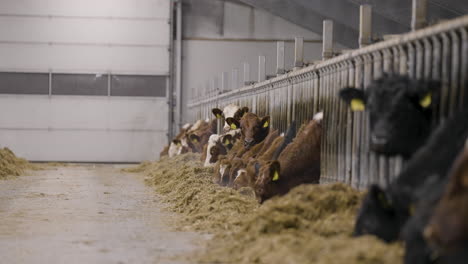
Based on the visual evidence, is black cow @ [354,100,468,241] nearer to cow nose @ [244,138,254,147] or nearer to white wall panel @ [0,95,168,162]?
cow nose @ [244,138,254,147]

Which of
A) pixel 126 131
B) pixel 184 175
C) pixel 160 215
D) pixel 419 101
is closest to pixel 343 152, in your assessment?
pixel 160 215

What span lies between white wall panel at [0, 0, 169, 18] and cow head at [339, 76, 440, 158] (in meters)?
22.4

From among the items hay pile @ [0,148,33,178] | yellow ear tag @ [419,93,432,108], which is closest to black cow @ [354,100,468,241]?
yellow ear tag @ [419,93,432,108]

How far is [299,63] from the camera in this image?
12695mm

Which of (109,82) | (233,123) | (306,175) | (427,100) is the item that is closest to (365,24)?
(306,175)

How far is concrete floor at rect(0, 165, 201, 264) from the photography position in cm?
668

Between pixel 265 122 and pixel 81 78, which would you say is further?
pixel 81 78

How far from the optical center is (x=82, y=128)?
91.0 feet

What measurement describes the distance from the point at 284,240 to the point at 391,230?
113cm

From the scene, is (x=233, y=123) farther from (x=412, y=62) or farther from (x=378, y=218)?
(x=378, y=218)

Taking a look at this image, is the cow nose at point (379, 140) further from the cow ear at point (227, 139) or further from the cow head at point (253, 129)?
the cow ear at point (227, 139)

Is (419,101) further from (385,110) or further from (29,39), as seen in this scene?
(29,39)

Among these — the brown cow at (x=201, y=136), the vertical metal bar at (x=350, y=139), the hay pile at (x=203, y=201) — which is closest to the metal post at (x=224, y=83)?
the brown cow at (x=201, y=136)

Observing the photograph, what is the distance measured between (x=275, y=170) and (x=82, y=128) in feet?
63.3
